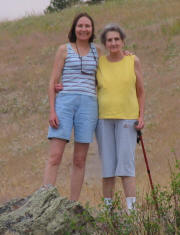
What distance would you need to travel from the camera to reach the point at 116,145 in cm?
489

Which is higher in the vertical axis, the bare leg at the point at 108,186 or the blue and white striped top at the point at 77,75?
the blue and white striped top at the point at 77,75

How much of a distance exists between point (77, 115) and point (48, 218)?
4.04 ft

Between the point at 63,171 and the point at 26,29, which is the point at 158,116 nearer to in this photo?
the point at 63,171

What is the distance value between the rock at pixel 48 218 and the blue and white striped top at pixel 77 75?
1.11m

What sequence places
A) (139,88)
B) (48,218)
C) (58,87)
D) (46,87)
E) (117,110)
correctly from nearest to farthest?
(48,218)
(117,110)
(58,87)
(139,88)
(46,87)

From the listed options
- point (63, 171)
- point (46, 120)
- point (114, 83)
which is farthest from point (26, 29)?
point (114, 83)

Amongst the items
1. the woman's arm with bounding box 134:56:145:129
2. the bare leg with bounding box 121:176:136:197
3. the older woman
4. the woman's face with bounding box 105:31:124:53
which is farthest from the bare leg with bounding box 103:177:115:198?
the woman's face with bounding box 105:31:124:53

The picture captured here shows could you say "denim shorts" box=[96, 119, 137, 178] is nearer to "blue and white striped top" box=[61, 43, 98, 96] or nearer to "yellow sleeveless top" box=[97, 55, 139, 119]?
"yellow sleeveless top" box=[97, 55, 139, 119]

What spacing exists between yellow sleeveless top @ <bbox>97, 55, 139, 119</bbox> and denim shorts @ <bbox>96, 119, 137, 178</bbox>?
0.31 ft

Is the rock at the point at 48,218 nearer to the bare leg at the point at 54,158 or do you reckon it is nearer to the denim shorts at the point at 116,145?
the bare leg at the point at 54,158

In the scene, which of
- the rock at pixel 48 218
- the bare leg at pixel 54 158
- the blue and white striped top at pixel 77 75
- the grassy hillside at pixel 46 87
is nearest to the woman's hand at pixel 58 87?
the blue and white striped top at pixel 77 75

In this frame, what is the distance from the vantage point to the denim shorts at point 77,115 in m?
4.80

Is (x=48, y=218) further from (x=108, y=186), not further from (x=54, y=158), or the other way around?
(x=108, y=186)

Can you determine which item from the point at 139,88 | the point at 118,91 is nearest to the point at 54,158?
the point at 118,91
